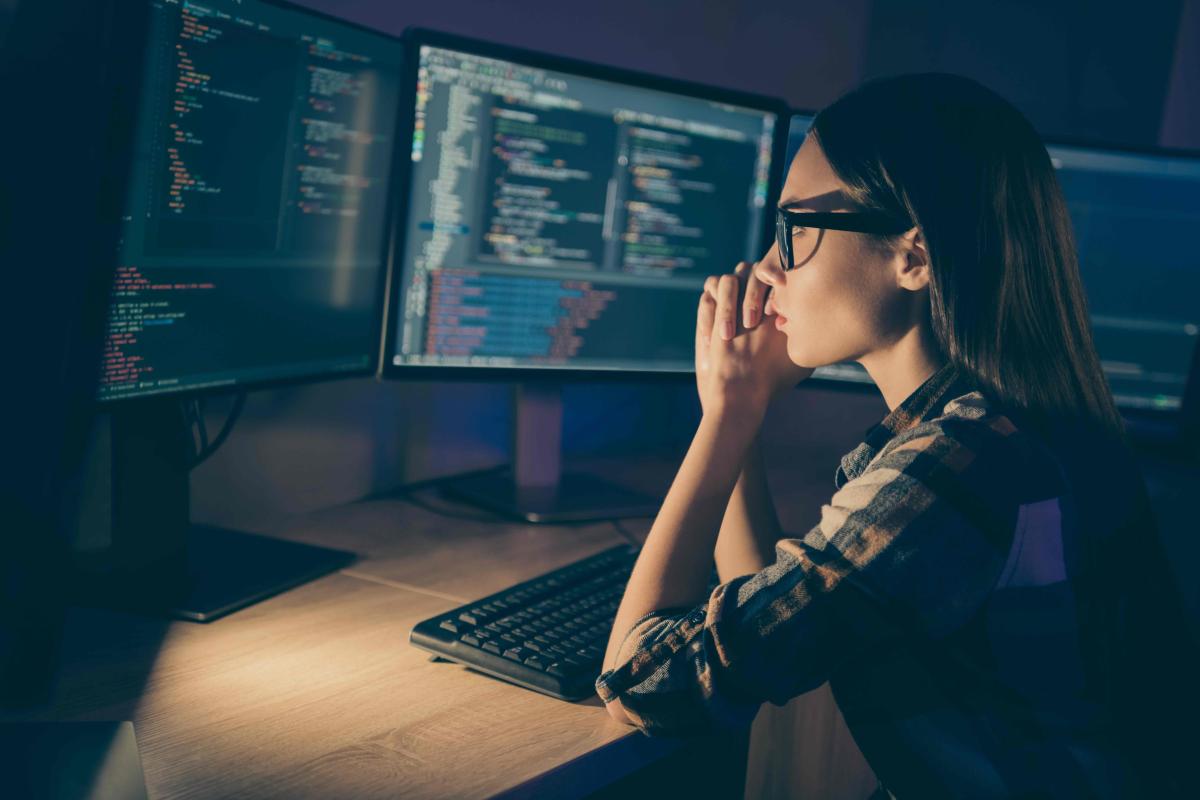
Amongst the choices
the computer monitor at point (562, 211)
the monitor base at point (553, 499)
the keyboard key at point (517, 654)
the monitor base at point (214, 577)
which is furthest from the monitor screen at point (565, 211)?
the keyboard key at point (517, 654)

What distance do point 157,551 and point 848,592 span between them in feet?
2.09

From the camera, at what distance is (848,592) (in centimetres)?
73

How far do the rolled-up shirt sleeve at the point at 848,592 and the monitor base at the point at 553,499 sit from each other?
57cm

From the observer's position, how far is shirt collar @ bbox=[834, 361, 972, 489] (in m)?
0.87

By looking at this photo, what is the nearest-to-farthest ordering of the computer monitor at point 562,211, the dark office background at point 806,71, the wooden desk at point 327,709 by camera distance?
the wooden desk at point 327,709 → the computer monitor at point 562,211 → the dark office background at point 806,71

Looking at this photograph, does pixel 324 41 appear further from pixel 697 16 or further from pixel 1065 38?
pixel 1065 38

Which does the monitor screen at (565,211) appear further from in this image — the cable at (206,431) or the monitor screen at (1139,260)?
the monitor screen at (1139,260)

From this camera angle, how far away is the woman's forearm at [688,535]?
901mm

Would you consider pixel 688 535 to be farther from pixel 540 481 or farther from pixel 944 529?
pixel 540 481

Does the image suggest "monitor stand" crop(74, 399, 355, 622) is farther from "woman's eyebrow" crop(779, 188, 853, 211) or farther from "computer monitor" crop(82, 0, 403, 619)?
"woman's eyebrow" crop(779, 188, 853, 211)

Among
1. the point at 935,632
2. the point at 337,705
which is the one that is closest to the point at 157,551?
the point at 337,705

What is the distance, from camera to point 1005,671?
2.56ft

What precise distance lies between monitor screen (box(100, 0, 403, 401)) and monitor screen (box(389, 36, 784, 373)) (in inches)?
2.2

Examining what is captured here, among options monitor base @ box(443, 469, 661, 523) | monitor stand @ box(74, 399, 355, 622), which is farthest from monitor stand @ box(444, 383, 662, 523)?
monitor stand @ box(74, 399, 355, 622)
